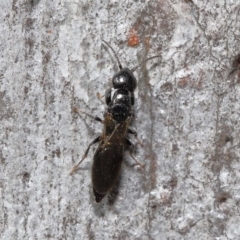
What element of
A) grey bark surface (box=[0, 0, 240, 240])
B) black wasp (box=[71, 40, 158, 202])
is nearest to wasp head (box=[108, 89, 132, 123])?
black wasp (box=[71, 40, 158, 202])

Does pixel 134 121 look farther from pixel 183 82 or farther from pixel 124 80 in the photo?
pixel 183 82

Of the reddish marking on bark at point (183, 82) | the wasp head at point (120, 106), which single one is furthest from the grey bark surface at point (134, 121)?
the wasp head at point (120, 106)

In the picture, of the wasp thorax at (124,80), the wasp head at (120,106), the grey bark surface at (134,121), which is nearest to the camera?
the grey bark surface at (134,121)

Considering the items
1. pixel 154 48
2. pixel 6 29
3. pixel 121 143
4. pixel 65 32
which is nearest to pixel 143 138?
pixel 121 143

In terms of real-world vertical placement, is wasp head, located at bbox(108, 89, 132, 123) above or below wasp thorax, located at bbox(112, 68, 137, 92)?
below

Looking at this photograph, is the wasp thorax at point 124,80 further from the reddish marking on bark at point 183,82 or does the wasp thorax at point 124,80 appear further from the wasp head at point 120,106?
the reddish marking on bark at point 183,82

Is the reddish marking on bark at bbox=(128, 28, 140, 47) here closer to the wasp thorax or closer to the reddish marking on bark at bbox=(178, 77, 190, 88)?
the wasp thorax

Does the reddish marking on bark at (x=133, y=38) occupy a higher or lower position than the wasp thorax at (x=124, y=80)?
higher

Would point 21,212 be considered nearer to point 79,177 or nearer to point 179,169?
point 79,177
